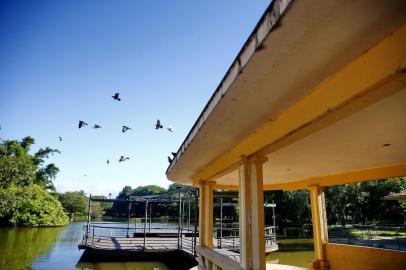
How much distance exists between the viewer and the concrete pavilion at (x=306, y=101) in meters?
1.57

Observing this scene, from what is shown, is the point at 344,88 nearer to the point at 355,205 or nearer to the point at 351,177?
the point at 351,177

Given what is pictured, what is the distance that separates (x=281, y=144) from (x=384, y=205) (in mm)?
32428

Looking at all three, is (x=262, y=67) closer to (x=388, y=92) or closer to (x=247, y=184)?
(x=388, y=92)

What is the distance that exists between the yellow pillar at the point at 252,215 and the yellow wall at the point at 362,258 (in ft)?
12.6

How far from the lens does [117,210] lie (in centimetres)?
7144

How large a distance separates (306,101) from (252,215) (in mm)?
1742

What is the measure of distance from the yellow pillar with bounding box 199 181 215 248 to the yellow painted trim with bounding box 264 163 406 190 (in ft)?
8.76

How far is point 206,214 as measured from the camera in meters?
6.33

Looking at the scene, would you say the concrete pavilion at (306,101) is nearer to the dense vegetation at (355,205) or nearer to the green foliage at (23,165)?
the dense vegetation at (355,205)

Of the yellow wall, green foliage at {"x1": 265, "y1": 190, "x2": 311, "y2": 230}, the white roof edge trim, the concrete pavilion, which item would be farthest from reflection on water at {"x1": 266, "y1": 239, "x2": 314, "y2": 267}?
the white roof edge trim

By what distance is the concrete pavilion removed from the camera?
1.57 metres

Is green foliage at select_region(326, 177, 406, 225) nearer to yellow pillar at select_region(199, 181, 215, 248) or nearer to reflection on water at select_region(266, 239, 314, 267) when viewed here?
reflection on water at select_region(266, 239, 314, 267)

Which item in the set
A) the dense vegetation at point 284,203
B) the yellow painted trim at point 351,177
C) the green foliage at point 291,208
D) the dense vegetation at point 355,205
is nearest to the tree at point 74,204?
the dense vegetation at point 284,203

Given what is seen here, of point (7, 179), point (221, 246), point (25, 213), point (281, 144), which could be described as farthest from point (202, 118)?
point (25, 213)
